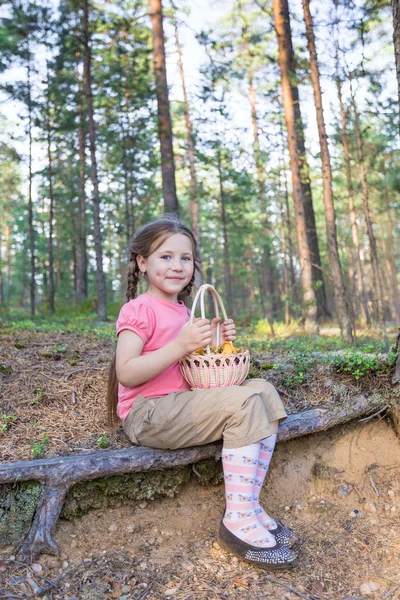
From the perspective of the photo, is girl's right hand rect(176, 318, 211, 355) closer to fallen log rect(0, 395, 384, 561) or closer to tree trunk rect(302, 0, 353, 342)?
fallen log rect(0, 395, 384, 561)

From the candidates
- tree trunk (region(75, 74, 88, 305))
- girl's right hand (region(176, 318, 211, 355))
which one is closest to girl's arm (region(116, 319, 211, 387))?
girl's right hand (region(176, 318, 211, 355))

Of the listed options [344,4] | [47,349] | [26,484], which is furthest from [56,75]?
[26,484]

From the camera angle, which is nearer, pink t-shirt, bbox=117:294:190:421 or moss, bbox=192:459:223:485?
pink t-shirt, bbox=117:294:190:421

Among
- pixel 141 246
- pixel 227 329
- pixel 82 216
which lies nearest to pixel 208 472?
pixel 227 329

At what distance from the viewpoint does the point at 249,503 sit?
7.65ft

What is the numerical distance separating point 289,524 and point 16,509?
5.08 feet

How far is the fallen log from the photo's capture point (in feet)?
7.45

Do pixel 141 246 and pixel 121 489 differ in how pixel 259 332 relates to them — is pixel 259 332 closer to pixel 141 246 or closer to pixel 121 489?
pixel 141 246

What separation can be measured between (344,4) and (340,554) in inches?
307

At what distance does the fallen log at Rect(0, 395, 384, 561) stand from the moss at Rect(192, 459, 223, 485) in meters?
0.08

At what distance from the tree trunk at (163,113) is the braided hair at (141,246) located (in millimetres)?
9044

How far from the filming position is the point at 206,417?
2.42m

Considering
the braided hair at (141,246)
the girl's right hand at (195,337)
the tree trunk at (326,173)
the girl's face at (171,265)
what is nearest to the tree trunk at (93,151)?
the tree trunk at (326,173)

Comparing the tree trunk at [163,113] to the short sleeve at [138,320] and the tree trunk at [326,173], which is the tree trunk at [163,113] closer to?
the tree trunk at [326,173]
